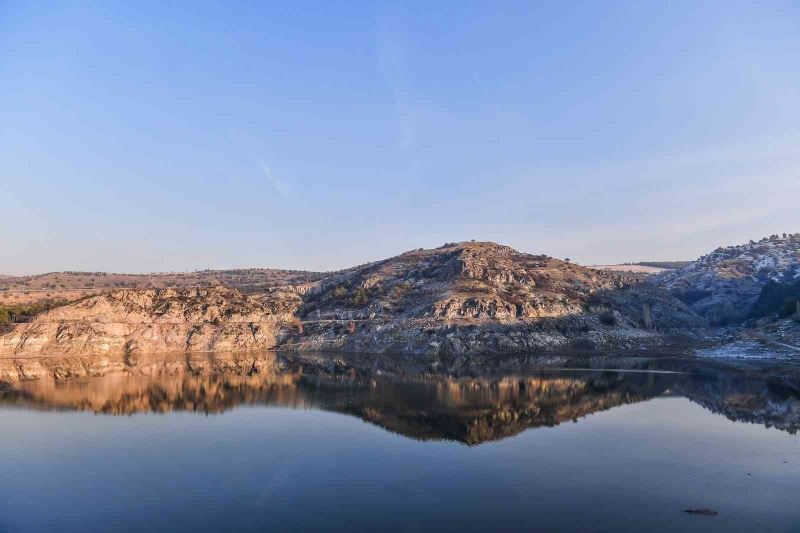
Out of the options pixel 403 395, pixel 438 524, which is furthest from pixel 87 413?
pixel 438 524

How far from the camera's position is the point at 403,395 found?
6288cm

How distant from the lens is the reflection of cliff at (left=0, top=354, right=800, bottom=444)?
50.5 meters

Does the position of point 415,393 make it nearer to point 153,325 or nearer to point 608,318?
point 608,318

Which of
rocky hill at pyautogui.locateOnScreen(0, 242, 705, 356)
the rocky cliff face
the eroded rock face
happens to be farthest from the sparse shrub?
the eroded rock face

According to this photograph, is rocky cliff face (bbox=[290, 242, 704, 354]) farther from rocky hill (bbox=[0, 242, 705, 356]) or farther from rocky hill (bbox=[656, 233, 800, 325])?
rocky hill (bbox=[656, 233, 800, 325])

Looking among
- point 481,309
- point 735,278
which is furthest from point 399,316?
point 735,278

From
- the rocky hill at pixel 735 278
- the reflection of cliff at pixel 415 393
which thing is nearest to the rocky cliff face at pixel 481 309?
the rocky hill at pixel 735 278

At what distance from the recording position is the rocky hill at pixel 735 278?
152625mm

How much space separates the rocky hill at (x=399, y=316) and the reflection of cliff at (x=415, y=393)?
75.2 feet

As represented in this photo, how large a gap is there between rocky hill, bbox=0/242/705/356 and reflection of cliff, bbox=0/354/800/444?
22909 mm

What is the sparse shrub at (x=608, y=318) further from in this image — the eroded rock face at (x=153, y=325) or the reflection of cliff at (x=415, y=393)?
the eroded rock face at (x=153, y=325)

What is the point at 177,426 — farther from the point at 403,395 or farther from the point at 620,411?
the point at 620,411

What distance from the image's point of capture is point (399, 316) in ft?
412

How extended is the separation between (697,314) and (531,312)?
62.0 meters
